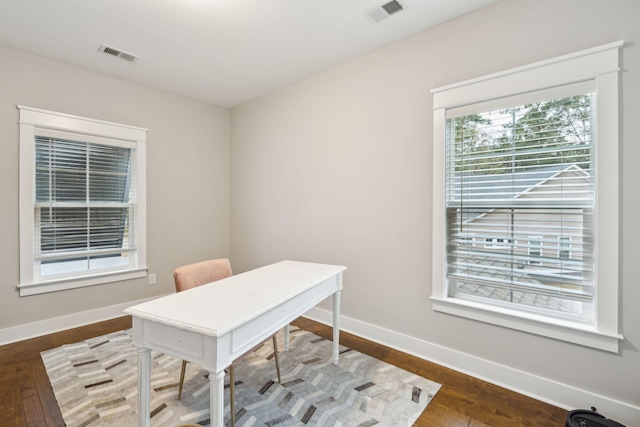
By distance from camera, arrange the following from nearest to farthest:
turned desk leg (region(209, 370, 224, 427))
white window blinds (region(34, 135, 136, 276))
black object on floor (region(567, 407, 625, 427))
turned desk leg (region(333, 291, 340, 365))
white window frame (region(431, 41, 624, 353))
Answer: turned desk leg (region(209, 370, 224, 427)) → black object on floor (region(567, 407, 625, 427)) → white window frame (region(431, 41, 624, 353)) → turned desk leg (region(333, 291, 340, 365)) → white window blinds (region(34, 135, 136, 276))

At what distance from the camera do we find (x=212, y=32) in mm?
2396

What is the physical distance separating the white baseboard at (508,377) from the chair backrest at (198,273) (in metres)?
1.41

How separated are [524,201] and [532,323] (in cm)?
80

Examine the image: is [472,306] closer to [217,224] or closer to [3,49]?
[217,224]

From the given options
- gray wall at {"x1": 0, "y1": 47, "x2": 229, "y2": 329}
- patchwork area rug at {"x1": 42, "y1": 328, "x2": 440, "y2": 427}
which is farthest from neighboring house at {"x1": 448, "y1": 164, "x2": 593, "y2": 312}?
gray wall at {"x1": 0, "y1": 47, "x2": 229, "y2": 329}

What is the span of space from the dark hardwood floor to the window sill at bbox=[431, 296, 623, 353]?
437 millimetres

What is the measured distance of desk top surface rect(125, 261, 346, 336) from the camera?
4.27ft

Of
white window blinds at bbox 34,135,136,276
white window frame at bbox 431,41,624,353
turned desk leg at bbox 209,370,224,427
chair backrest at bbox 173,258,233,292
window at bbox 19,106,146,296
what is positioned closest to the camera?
turned desk leg at bbox 209,370,224,427

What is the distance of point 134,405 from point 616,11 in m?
3.67

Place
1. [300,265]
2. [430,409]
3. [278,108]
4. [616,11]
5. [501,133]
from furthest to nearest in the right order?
1. [278,108]
2. [300,265]
3. [501,133]
4. [430,409]
5. [616,11]

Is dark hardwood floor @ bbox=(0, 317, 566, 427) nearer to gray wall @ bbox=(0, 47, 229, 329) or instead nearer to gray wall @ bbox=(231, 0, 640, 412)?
gray wall @ bbox=(231, 0, 640, 412)

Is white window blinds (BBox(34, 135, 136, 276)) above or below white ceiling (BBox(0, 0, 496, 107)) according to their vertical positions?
below

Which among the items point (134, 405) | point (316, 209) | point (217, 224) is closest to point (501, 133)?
point (316, 209)

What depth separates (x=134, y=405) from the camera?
6.01 feet
